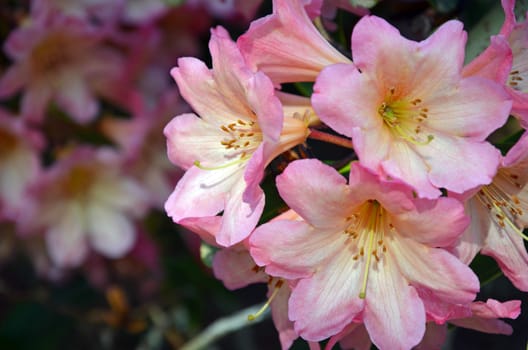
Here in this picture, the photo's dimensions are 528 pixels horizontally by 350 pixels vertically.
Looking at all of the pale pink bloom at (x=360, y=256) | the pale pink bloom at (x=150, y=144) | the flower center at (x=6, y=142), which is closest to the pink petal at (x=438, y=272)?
the pale pink bloom at (x=360, y=256)

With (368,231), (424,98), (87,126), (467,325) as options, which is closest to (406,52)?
(424,98)

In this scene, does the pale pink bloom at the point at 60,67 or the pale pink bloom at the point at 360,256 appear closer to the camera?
the pale pink bloom at the point at 360,256

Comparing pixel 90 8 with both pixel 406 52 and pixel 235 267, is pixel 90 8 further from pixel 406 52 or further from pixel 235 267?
pixel 406 52

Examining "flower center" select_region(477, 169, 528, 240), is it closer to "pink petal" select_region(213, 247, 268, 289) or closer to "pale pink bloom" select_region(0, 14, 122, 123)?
"pink petal" select_region(213, 247, 268, 289)

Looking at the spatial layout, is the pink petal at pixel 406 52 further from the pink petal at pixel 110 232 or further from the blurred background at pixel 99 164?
the pink petal at pixel 110 232

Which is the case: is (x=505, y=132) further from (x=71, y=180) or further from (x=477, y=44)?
(x=71, y=180)

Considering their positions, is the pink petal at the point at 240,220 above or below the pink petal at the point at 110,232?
above

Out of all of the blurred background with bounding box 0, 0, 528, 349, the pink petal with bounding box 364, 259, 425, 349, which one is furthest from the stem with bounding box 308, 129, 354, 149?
the blurred background with bounding box 0, 0, 528, 349
